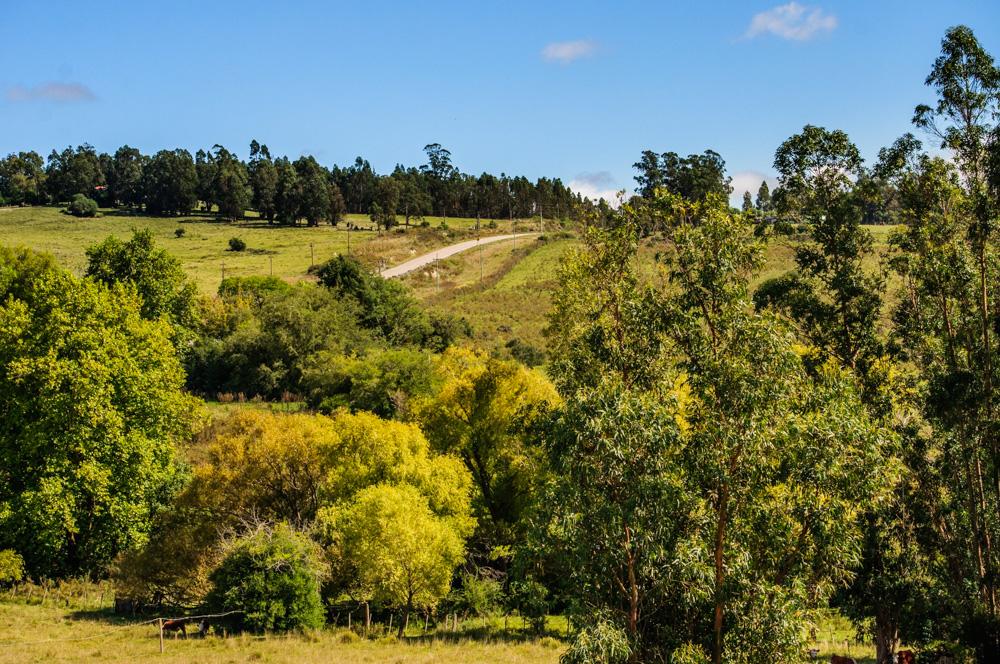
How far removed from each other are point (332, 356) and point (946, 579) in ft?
146

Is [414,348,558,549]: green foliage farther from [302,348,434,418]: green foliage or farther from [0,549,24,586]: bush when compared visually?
[0,549,24,586]: bush

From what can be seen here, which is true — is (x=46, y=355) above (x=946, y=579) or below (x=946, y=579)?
above

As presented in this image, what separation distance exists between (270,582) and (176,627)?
3835 millimetres

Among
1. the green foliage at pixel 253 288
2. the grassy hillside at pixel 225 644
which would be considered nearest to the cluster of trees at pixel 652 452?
the grassy hillside at pixel 225 644

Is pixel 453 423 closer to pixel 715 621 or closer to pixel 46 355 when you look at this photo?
pixel 46 355

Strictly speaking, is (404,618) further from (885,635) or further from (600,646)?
(600,646)

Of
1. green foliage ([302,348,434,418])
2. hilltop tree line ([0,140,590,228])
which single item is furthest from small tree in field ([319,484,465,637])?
hilltop tree line ([0,140,590,228])

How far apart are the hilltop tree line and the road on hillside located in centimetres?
1539

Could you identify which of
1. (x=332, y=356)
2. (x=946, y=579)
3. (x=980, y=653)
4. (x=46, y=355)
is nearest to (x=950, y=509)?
(x=946, y=579)

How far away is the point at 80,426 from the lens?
30.7 metres

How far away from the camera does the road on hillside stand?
106438mm

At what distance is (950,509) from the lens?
22.3 meters

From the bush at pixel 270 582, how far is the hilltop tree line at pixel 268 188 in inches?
4406

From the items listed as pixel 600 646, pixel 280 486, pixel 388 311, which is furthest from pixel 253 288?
pixel 600 646
